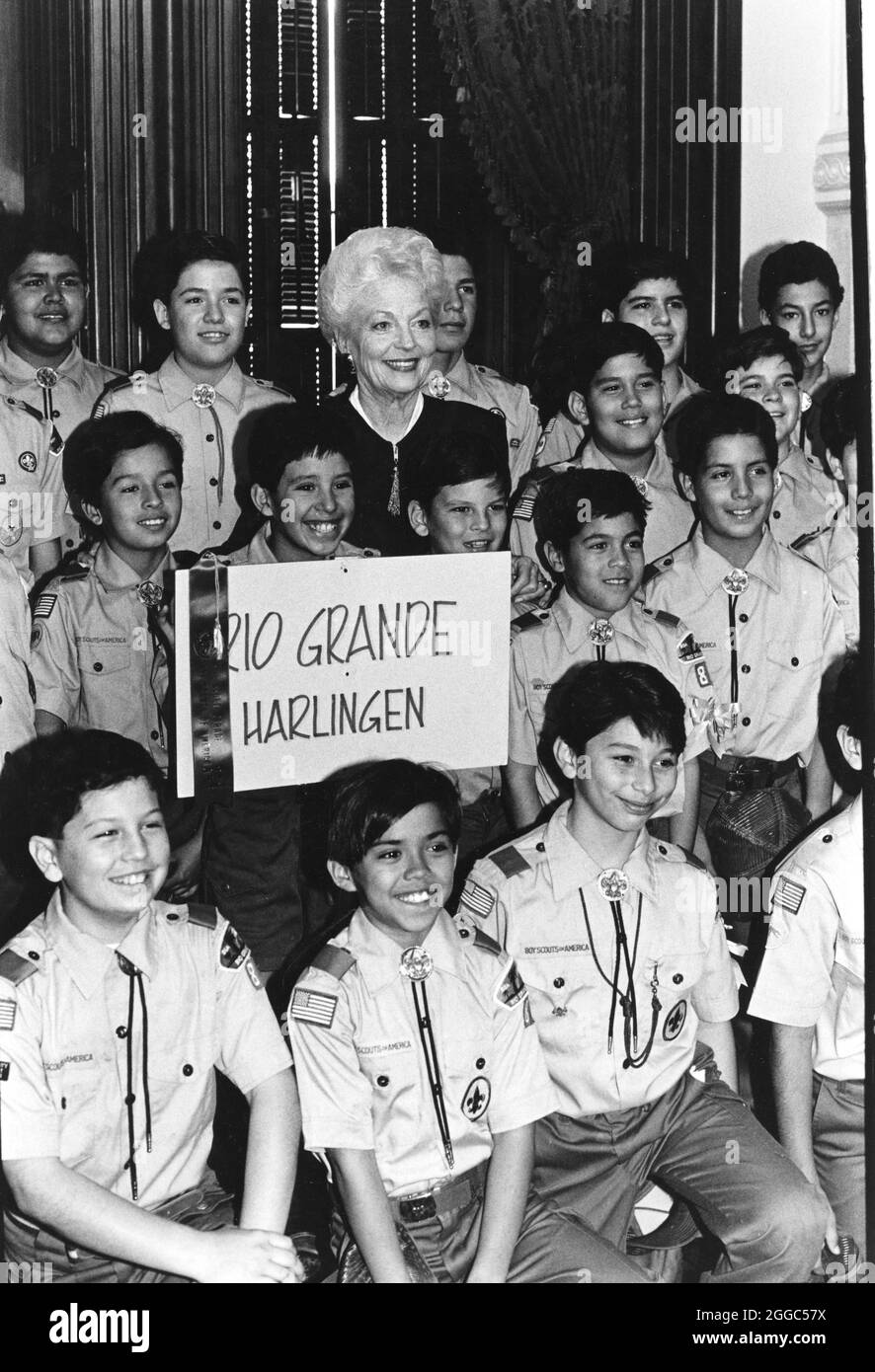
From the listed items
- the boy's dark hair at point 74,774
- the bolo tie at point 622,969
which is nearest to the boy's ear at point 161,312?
the boy's dark hair at point 74,774

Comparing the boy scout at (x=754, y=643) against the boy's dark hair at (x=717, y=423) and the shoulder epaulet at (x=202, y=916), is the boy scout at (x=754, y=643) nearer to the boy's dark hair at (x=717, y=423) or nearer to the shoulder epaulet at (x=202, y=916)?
the boy's dark hair at (x=717, y=423)

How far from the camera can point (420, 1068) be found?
2400 mm

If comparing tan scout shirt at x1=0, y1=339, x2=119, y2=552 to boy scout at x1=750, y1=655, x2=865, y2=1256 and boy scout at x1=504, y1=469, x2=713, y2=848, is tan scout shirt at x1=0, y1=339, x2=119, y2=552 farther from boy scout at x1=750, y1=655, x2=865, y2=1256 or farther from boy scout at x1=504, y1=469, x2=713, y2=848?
boy scout at x1=750, y1=655, x2=865, y2=1256

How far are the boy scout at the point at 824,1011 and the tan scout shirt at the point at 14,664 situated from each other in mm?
1162

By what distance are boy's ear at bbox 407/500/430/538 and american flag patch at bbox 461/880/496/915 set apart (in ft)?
1.70

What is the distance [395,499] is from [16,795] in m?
0.69

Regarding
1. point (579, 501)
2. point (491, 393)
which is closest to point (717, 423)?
point (579, 501)

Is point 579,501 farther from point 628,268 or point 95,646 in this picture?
point 95,646

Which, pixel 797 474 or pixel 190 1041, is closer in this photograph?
pixel 190 1041

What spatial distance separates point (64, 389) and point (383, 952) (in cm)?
90

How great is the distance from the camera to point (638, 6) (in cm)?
258

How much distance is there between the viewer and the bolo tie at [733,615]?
8.98ft

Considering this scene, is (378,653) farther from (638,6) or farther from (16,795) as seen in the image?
(638,6)
